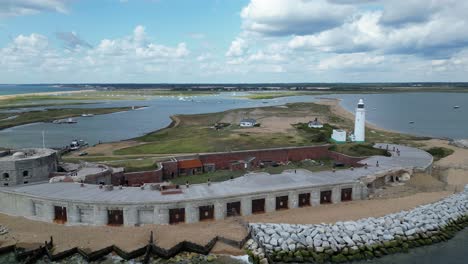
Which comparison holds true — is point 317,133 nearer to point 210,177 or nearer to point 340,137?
point 340,137

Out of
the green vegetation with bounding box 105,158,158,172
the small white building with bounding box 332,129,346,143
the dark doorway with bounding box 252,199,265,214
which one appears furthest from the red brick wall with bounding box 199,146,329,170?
the dark doorway with bounding box 252,199,265,214

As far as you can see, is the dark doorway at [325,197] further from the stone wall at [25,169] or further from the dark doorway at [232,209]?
the stone wall at [25,169]

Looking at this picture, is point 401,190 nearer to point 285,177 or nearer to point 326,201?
point 326,201

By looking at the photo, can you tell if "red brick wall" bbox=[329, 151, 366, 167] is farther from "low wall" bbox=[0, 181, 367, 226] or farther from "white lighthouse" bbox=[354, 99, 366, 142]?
"low wall" bbox=[0, 181, 367, 226]

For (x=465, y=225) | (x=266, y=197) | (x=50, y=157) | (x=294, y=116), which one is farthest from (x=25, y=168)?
(x=294, y=116)

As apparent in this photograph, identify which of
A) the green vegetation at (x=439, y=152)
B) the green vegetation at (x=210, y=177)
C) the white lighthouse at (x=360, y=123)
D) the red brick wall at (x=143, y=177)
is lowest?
the green vegetation at (x=210, y=177)

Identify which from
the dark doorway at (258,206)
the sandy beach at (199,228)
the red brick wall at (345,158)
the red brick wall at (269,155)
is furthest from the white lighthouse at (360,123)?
the dark doorway at (258,206)

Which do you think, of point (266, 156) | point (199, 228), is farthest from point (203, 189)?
point (266, 156)
